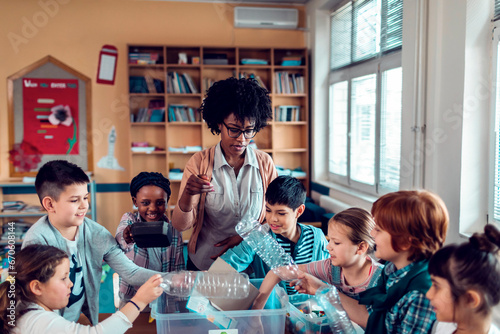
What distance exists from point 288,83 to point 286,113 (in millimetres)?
346

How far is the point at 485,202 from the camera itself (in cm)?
244

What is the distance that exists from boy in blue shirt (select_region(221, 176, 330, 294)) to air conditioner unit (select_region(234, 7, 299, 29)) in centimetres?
373

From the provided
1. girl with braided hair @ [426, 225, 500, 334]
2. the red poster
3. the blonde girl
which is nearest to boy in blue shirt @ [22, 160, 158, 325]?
the blonde girl

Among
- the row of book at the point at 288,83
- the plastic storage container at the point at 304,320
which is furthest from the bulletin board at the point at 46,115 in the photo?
the plastic storage container at the point at 304,320

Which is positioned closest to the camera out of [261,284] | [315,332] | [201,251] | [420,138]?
[315,332]

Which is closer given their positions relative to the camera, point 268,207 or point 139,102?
point 268,207

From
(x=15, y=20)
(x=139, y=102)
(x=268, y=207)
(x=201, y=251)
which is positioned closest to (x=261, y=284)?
(x=268, y=207)

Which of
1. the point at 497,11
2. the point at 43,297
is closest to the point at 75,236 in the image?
the point at 43,297

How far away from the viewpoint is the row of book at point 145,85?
4758mm

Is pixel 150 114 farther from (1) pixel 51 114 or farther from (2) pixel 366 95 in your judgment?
(2) pixel 366 95

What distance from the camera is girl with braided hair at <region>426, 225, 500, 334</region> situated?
95 centimetres

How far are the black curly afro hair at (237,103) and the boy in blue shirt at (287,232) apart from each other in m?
0.29

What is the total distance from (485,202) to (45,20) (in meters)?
4.67

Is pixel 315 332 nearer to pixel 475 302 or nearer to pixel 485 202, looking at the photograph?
pixel 475 302
